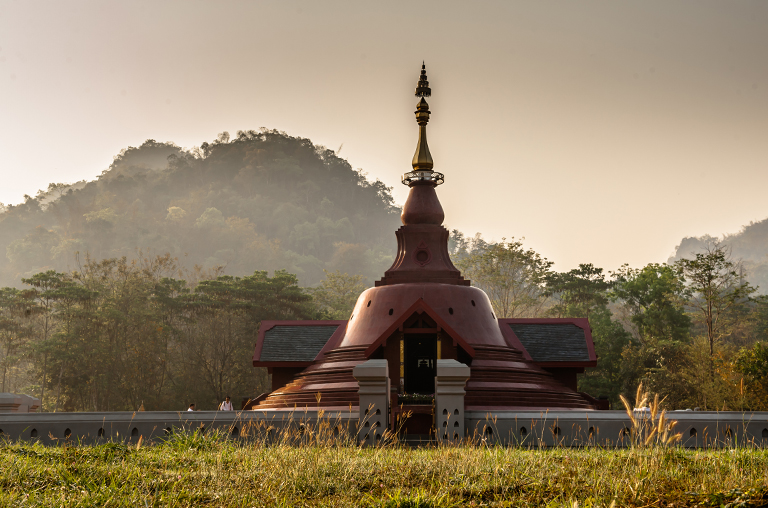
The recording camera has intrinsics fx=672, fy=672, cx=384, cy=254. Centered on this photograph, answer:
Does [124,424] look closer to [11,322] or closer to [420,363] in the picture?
[420,363]

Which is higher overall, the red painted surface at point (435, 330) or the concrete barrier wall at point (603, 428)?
the red painted surface at point (435, 330)

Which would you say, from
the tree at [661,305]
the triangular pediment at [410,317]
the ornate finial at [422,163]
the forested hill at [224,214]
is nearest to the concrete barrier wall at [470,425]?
the triangular pediment at [410,317]

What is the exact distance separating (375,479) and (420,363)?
16721 mm

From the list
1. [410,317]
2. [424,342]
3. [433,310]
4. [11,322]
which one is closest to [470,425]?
[410,317]

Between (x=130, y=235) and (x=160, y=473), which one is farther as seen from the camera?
(x=130, y=235)

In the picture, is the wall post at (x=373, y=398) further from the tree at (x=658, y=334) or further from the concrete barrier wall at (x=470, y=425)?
the tree at (x=658, y=334)

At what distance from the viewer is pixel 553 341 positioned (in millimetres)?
23484

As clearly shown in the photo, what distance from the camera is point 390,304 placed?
22.7m

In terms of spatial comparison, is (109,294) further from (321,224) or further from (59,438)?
(321,224)

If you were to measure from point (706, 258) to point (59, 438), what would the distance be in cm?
3258

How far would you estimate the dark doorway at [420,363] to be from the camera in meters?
22.9

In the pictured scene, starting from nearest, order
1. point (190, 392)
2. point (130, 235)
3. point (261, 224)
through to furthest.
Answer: point (190, 392) → point (130, 235) → point (261, 224)

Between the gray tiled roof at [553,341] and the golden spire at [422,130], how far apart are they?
7.02m

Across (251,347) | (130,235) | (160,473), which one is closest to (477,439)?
(160,473)
